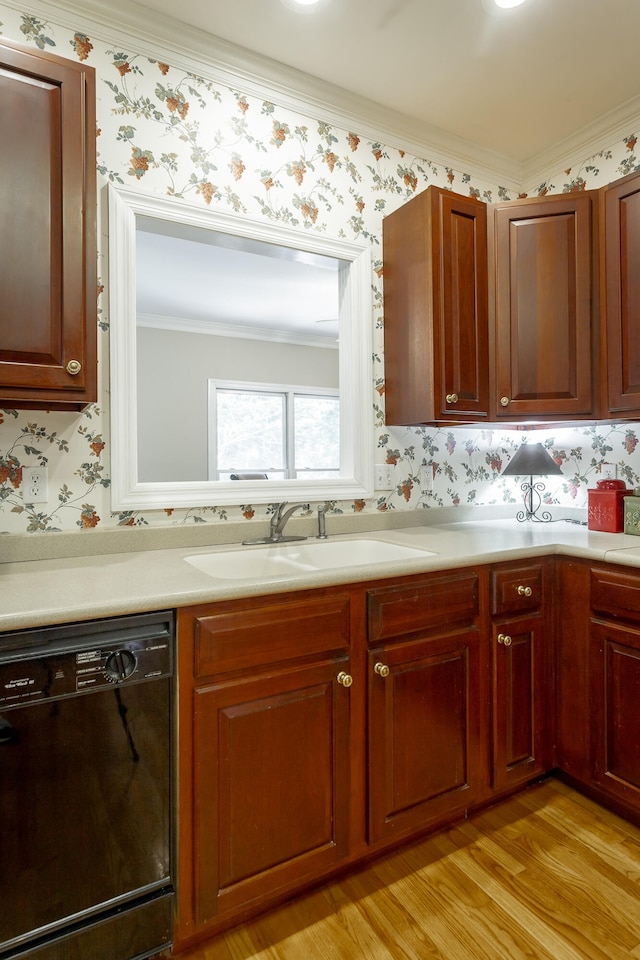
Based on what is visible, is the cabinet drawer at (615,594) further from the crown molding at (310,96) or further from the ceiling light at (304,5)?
the ceiling light at (304,5)

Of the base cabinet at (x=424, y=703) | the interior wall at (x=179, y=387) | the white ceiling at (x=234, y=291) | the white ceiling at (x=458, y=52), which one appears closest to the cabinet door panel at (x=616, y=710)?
the base cabinet at (x=424, y=703)

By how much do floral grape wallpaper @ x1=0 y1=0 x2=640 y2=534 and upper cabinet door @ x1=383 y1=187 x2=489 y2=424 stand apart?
5.4 inches

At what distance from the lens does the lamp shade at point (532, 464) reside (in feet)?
7.78

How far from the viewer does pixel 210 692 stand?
4.12 feet

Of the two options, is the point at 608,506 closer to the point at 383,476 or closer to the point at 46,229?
the point at 383,476

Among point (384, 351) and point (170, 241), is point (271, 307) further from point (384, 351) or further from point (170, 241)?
point (384, 351)

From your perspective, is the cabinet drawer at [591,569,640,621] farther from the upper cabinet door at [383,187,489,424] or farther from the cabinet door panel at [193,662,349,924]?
the cabinet door panel at [193,662,349,924]

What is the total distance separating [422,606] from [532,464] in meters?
1.13

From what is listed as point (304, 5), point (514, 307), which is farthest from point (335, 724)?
point (304, 5)

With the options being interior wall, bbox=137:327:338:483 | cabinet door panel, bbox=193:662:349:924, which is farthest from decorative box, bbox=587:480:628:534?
interior wall, bbox=137:327:338:483

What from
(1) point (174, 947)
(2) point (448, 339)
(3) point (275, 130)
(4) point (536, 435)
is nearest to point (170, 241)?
(3) point (275, 130)

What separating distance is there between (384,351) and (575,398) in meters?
0.81

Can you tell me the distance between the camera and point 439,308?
6.66 feet

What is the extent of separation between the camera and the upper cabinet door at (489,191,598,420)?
2129 mm
